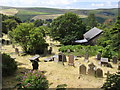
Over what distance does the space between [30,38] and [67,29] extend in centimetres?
1235

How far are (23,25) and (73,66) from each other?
11.5 metres

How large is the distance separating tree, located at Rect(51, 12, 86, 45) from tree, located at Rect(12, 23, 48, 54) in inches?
380

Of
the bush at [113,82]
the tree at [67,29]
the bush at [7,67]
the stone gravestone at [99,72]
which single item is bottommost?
the stone gravestone at [99,72]

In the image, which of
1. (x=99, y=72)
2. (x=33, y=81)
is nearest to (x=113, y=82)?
(x=33, y=81)

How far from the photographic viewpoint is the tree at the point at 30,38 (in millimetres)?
21281

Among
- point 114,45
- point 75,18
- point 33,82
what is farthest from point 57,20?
point 33,82

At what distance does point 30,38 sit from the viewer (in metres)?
21.1

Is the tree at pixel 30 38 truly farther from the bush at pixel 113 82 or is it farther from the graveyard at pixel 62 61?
the bush at pixel 113 82

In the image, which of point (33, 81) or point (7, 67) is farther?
point (7, 67)

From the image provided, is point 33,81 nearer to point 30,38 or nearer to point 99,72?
point 99,72

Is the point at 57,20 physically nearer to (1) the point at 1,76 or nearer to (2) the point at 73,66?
(2) the point at 73,66

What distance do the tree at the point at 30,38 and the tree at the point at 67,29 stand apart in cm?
966

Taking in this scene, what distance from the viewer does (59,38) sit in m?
32.3

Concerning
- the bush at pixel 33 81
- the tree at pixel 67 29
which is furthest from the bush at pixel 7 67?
the tree at pixel 67 29
